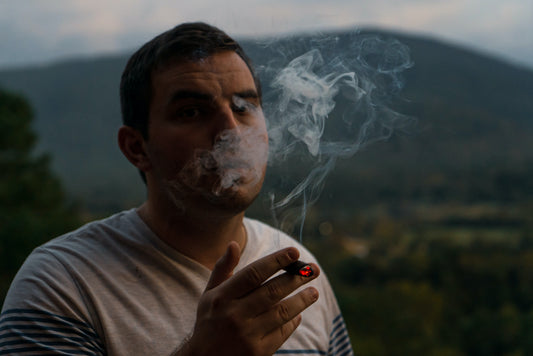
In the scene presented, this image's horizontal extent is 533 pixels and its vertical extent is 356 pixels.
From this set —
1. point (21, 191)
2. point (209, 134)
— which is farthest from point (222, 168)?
point (21, 191)

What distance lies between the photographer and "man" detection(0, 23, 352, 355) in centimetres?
141

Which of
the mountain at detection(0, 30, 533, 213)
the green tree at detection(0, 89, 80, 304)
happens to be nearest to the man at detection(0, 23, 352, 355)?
the mountain at detection(0, 30, 533, 213)

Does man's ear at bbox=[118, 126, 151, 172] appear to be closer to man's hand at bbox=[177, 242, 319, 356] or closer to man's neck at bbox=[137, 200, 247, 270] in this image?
man's neck at bbox=[137, 200, 247, 270]

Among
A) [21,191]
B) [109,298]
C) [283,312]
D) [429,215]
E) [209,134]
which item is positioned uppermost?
[209,134]

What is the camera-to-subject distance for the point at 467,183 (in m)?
24.5

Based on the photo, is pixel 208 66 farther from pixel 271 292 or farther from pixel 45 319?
pixel 45 319

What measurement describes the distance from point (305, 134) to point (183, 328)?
89 centimetres

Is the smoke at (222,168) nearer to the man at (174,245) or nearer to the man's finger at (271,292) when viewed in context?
the man at (174,245)

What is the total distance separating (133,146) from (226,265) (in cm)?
85

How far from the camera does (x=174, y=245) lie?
1771 millimetres

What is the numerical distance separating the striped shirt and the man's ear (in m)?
0.22

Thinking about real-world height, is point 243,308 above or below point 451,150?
above

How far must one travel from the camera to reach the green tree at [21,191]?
17250 mm

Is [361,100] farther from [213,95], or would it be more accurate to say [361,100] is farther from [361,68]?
[213,95]
